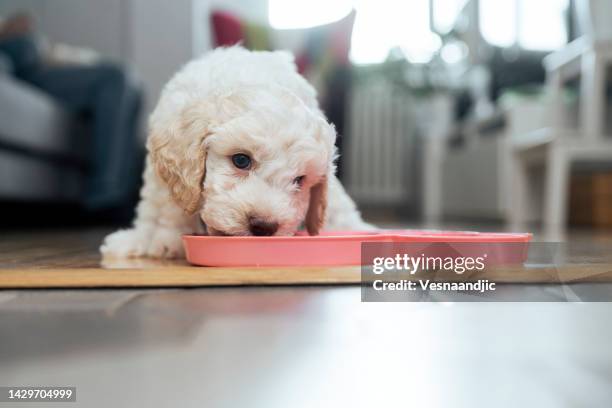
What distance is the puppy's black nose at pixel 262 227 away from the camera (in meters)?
1.42

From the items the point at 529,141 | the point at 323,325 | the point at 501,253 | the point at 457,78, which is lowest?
the point at 323,325

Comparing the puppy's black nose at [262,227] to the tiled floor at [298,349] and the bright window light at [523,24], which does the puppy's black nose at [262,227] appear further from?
the bright window light at [523,24]

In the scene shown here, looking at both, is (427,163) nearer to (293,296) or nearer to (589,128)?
(589,128)

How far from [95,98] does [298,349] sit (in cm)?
358

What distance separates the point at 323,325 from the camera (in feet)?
3.68

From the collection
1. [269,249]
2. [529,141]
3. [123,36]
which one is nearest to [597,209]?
[529,141]

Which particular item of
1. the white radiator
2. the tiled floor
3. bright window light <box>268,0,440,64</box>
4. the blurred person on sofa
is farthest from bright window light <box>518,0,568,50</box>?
the tiled floor

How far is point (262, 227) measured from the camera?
1.42m

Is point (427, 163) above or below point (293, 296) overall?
above

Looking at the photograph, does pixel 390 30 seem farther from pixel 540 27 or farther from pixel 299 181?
pixel 299 181

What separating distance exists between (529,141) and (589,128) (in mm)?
526

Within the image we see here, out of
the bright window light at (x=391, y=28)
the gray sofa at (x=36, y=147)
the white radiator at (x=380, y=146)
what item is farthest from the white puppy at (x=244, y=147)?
the white radiator at (x=380, y=146)

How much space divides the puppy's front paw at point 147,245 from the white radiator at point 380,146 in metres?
5.55

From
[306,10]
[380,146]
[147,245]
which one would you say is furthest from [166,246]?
[380,146]
